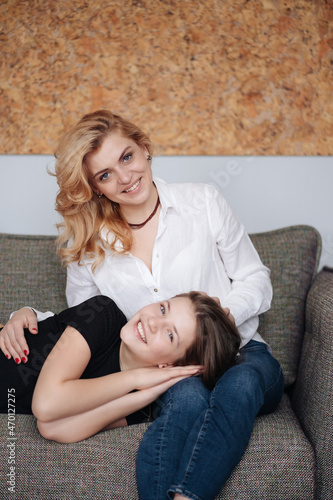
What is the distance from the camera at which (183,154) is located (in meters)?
2.26

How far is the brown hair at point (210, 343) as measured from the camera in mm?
1442

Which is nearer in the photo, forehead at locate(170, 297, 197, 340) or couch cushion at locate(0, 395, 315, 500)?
couch cushion at locate(0, 395, 315, 500)

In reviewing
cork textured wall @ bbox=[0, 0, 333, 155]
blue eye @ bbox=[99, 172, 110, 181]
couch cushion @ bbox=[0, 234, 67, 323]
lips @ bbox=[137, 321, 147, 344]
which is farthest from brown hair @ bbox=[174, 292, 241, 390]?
cork textured wall @ bbox=[0, 0, 333, 155]

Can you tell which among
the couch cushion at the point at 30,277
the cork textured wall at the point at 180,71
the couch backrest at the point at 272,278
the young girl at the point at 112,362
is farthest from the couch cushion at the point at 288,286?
the couch cushion at the point at 30,277

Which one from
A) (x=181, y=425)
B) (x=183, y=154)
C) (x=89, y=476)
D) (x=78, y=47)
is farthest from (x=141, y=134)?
(x=89, y=476)

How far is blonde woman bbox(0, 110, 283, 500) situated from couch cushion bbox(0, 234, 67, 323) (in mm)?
167

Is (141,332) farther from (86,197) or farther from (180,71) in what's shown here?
(180,71)

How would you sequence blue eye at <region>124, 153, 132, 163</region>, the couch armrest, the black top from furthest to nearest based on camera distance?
blue eye at <region>124, 153, 132, 163</region> < the black top < the couch armrest

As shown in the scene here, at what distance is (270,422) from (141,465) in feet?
1.36

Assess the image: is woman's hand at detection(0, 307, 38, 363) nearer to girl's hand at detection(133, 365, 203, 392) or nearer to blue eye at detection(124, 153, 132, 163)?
girl's hand at detection(133, 365, 203, 392)

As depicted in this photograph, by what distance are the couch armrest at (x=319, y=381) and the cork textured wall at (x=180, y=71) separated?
0.82 m

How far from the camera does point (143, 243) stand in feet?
5.75

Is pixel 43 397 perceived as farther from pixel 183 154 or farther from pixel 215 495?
pixel 183 154

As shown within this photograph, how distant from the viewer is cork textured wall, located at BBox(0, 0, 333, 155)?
2176mm
